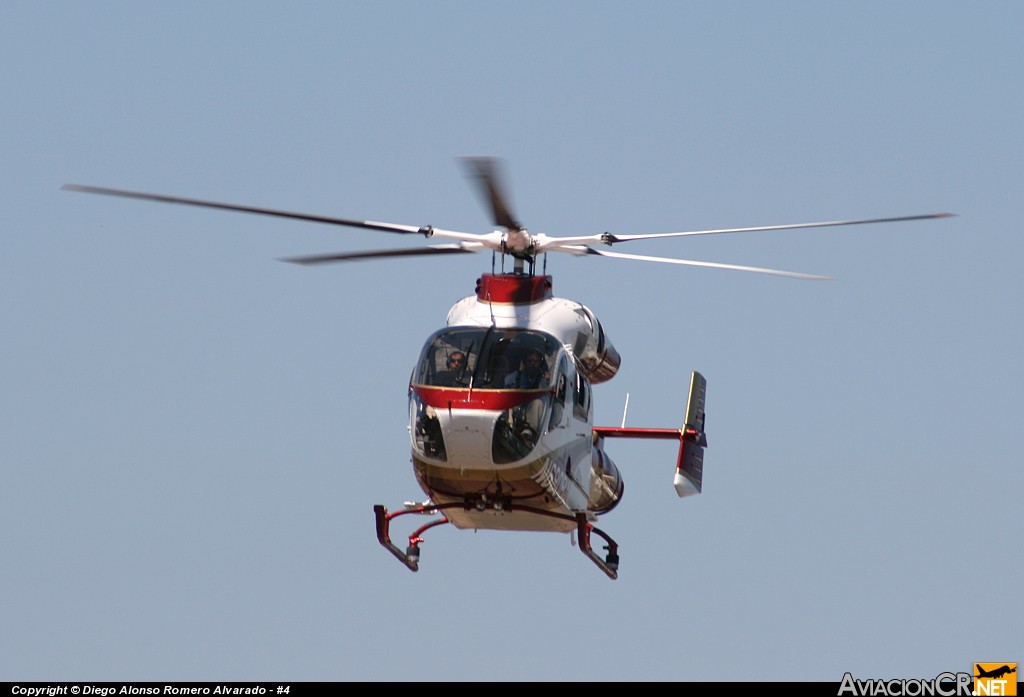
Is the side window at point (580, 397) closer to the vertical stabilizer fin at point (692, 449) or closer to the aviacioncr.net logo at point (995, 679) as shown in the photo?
the vertical stabilizer fin at point (692, 449)

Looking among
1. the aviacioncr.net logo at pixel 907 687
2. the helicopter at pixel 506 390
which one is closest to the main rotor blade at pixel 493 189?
the helicopter at pixel 506 390

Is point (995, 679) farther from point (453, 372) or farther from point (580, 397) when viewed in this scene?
point (453, 372)

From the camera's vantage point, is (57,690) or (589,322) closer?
(57,690)

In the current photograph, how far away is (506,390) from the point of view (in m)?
41.1

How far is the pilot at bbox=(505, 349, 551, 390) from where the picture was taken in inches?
1623

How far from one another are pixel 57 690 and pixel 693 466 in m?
12.5

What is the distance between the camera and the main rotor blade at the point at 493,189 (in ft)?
126

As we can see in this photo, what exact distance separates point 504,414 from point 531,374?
3.29 feet

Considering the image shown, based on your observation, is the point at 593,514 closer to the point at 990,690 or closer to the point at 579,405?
the point at 579,405

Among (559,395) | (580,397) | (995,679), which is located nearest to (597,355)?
(580,397)

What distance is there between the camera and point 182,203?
39250 mm

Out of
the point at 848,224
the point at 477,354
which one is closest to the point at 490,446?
the point at 477,354

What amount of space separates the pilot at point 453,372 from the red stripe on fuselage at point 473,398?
4.9 inches

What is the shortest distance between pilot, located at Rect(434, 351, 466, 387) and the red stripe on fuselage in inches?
4.9
